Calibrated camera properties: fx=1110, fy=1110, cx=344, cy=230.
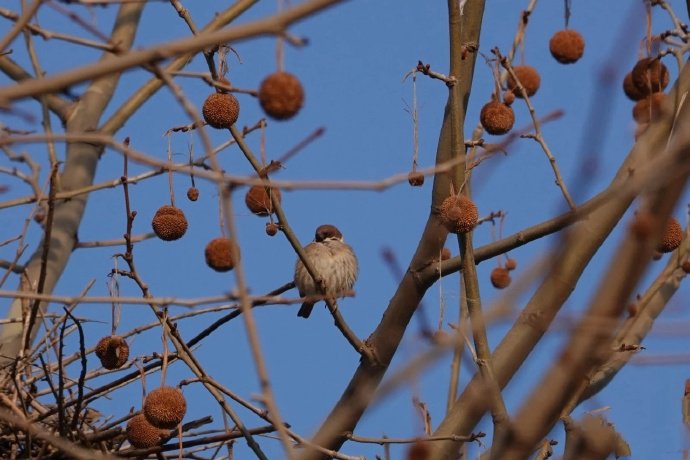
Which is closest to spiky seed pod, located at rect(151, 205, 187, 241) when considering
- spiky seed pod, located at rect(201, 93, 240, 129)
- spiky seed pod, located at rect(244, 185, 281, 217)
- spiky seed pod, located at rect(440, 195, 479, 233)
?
spiky seed pod, located at rect(244, 185, 281, 217)

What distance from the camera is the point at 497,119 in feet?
14.6

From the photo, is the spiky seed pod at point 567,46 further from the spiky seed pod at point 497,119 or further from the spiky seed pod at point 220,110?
the spiky seed pod at point 220,110

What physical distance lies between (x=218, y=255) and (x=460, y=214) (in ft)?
3.12

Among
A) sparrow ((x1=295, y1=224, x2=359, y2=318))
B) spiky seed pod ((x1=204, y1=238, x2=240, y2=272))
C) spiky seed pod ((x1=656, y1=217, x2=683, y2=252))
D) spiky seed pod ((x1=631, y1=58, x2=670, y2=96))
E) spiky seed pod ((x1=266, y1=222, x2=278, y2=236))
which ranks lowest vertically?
spiky seed pod ((x1=204, y1=238, x2=240, y2=272))

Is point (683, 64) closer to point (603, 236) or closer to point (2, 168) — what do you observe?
point (603, 236)

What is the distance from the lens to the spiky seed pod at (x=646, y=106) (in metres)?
3.91

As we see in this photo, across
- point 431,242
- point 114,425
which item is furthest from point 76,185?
point 431,242

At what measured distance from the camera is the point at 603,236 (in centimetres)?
409

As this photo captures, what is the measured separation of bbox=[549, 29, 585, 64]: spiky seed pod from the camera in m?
4.91

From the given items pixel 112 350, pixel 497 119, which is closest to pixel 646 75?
pixel 497 119

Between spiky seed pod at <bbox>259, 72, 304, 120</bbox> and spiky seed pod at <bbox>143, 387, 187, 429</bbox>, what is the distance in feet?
6.01

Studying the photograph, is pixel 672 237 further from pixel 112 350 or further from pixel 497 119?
pixel 112 350

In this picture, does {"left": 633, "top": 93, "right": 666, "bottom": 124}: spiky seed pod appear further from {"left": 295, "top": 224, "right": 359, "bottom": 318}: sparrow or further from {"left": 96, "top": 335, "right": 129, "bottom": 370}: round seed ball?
{"left": 295, "top": 224, "right": 359, "bottom": 318}: sparrow

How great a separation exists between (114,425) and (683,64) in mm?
3072
